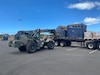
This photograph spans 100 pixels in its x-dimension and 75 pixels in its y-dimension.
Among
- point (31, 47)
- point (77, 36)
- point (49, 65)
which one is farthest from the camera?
point (77, 36)

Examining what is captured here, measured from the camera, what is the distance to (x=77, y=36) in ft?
60.9

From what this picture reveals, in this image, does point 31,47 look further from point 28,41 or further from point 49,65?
point 49,65

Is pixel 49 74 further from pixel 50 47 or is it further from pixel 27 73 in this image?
pixel 50 47

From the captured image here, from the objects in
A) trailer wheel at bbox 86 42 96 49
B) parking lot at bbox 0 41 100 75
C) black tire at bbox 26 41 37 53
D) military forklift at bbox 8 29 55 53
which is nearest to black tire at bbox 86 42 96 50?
trailer wheel at bbox 86 42 96 49

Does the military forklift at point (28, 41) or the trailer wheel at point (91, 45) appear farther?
the trailer wheel at point (91, 45)

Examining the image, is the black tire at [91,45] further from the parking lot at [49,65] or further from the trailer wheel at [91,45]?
the parking lot at [49,65]

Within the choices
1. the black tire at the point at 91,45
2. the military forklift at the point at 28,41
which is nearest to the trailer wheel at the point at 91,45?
the black tire at the point at 91,45

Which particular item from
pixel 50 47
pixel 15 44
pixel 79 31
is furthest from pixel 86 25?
pixel 15 44

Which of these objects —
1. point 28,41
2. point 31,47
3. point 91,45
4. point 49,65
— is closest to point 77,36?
point 91,45

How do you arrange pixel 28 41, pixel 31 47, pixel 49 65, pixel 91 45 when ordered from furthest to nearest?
pixel 91 45 → pixel 31 47 → pixel 28 41 → pixel 49 65

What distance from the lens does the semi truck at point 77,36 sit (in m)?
17.0

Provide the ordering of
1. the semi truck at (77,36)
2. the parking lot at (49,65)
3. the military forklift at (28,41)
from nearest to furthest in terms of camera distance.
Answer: the parking lot at (49,65)
the military forklift at (28,41)
the semi truck at (77,36)

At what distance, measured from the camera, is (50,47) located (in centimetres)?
1680

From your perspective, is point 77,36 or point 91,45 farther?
point 77,36
